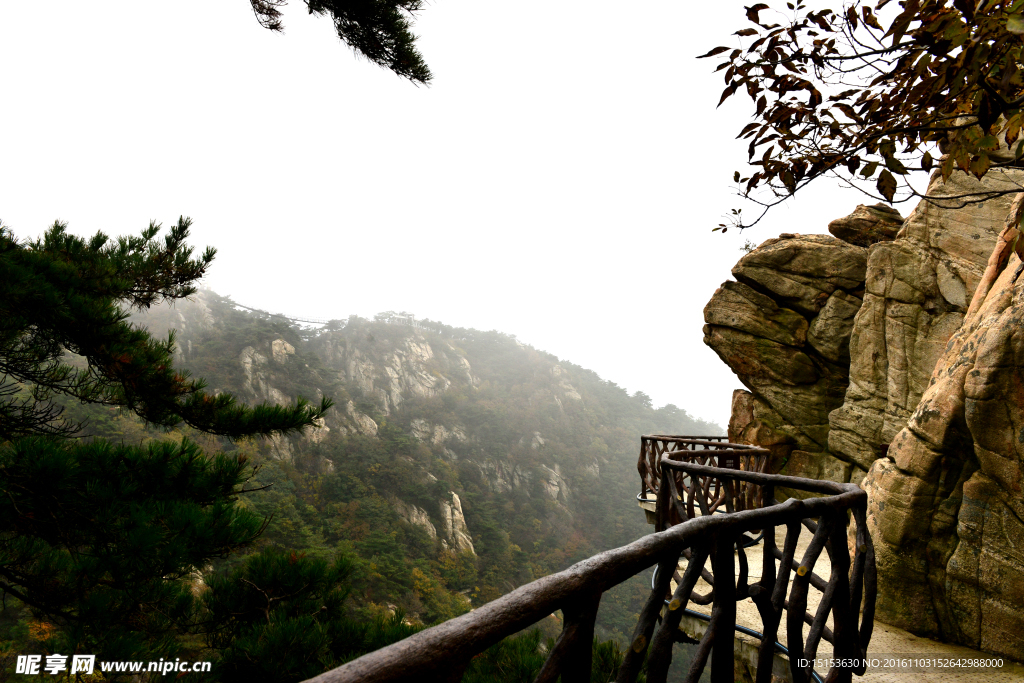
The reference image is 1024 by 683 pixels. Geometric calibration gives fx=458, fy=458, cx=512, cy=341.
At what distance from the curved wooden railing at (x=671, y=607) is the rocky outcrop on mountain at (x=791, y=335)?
651 cm

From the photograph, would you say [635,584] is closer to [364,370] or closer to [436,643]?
[364,370]

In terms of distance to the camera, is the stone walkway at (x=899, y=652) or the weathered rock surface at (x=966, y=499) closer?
the stone walkway at (x=899, y=652)

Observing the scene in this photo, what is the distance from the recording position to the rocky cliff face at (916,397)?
2.64 meters

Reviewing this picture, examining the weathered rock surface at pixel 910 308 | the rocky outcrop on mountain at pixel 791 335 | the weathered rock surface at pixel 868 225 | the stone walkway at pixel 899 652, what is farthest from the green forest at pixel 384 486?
the weathered rock surface at pixel 868 225

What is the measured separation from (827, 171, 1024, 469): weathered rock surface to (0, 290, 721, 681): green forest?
4.53 meters

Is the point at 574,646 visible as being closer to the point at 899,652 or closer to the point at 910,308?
the point at 899,652

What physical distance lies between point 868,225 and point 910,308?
2770 mm

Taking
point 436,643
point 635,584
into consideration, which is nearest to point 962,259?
point 436,643

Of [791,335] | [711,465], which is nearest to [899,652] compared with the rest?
[711,465]

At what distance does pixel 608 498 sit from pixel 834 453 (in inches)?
1219

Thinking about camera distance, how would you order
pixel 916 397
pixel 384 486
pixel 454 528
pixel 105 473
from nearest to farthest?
pixel 105 473
pixel 916 397
pixel 454 528
pixel 384 486

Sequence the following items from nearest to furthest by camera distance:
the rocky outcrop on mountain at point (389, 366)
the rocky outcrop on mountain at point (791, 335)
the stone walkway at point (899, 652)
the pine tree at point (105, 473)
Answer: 1. the pine tree at point (105, 473)
2. the stone walkway at point (899, 652)
3. the rocky outcrop on mountain at point (791, 335)
4. the rocky outcrop on mountain at point (389, 366)

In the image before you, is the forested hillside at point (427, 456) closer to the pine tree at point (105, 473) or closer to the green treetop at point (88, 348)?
the green treetop at point (88, 348)

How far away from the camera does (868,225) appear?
25.0 feet
